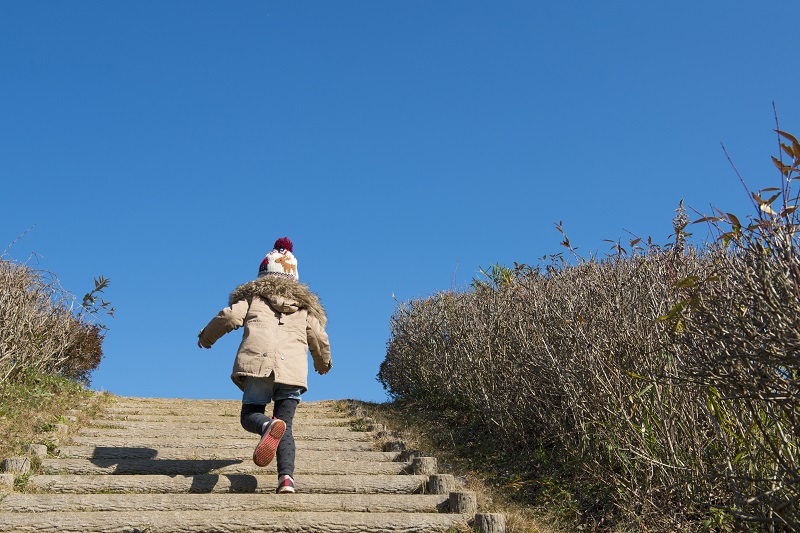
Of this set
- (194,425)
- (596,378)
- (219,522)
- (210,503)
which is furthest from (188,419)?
(596,378)

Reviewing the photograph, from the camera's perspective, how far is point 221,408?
1166 centimetres

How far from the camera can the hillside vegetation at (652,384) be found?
3529 millimetres

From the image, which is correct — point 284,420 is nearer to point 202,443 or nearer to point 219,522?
point 219,522

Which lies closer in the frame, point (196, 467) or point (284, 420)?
point (284, 420)

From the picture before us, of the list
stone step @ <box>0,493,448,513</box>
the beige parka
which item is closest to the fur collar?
the beige parka

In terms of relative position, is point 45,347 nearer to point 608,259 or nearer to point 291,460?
point 291,460

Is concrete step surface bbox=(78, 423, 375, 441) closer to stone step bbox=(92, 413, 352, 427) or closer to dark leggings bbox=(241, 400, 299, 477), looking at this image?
stone step bbox=(92, 413, 352, 427)

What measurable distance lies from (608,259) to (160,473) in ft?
16.4

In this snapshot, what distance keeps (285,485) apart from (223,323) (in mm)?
1550

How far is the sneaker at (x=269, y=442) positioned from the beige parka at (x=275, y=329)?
1.43ft

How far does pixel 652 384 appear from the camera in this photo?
19.4 ft

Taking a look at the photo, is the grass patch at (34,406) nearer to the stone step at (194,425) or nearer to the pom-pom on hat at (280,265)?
the stone step at (194,425)

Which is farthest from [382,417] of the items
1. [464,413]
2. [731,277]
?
[731,277]

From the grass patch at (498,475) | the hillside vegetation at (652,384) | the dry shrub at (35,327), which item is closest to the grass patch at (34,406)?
the dry shrub at (35,327)
